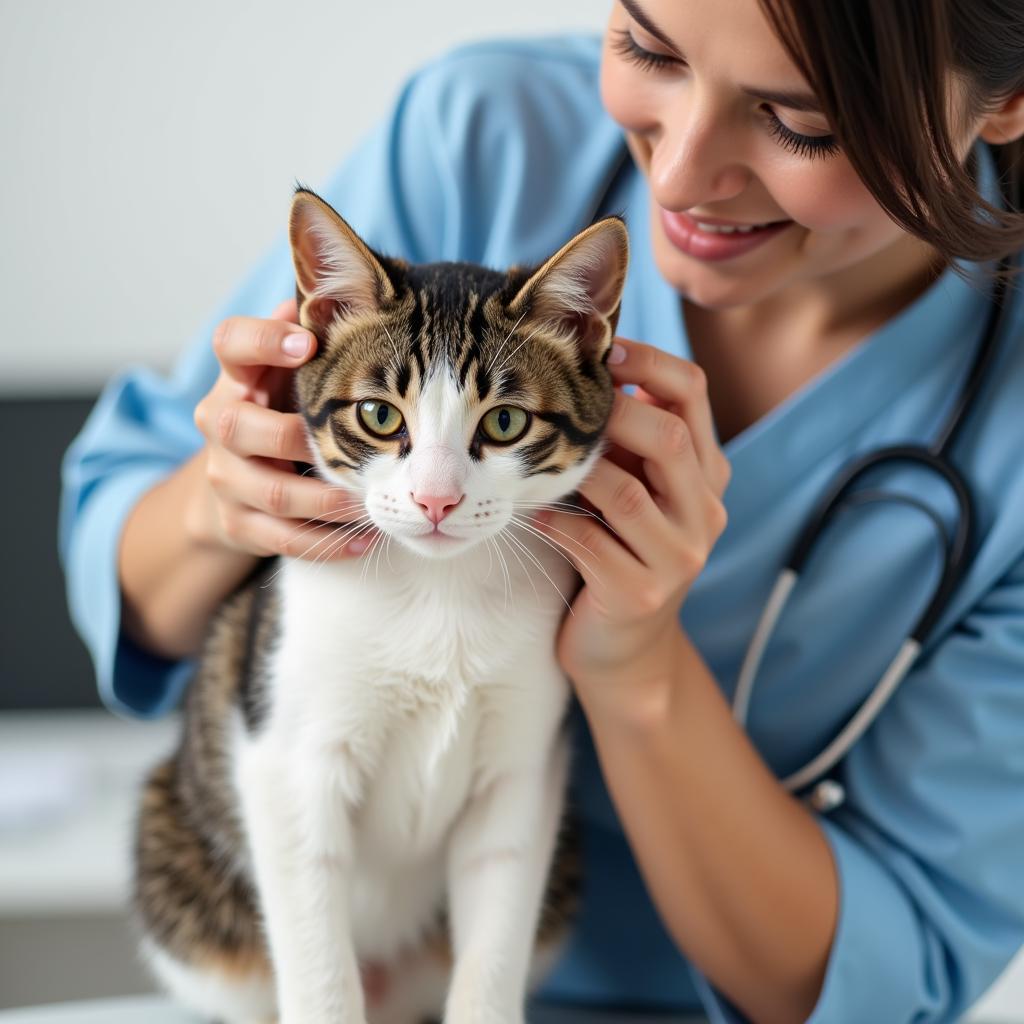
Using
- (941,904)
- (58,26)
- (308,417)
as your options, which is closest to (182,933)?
(308,417)

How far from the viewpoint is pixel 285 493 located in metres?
0.76

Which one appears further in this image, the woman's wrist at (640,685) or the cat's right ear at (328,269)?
the woman's wrist at (640,685)

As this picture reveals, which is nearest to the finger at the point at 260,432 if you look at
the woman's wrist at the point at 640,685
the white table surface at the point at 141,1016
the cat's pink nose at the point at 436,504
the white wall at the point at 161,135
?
the cat's pink nose at the point at 436,504

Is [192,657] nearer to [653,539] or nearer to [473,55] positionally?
[653,539]

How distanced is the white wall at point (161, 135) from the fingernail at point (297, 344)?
4.12ft

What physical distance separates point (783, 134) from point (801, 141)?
0.04 feet

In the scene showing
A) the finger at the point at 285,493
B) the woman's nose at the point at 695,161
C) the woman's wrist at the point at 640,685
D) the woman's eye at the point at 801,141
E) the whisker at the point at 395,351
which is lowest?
the woman's wrist at the point at 640,685

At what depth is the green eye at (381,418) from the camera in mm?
724

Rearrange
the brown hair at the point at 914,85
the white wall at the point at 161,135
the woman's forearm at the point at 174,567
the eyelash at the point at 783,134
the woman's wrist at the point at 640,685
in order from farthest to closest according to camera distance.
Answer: the white wall at the point at 161,135 → the woman's forearm at the point at 174,567 → the woman's wrist at the point at 640,685 → the eyelash at the point at 783,134 → the brown hair at the point at 914,85

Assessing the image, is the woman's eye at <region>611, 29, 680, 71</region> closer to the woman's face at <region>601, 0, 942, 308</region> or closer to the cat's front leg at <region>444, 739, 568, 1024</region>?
the woman's face at <region>601, 0, 942, 308</region>

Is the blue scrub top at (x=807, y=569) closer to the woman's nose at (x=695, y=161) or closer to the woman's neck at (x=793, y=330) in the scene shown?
the woman's neck at (x=793, y=330)

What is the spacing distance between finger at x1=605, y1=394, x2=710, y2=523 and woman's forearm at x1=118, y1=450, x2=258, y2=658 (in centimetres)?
38

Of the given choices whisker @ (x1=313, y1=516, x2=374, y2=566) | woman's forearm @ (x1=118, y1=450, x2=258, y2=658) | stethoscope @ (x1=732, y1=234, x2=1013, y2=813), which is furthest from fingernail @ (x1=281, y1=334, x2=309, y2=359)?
stethoscope @ (x1=732, y1=234, x2=1013, y2=813)

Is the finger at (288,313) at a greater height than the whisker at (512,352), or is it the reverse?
the whisker at (512,352)
